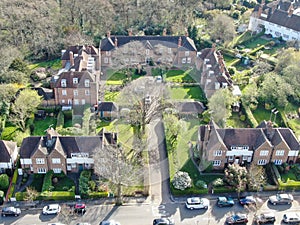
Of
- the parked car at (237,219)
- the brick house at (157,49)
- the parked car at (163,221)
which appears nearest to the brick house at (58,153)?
the parked car at (163,221)

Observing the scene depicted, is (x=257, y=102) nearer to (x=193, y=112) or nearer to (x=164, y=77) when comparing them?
(x=193, y=112)

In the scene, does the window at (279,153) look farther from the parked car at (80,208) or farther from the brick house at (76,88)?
the brick house at (76,88)

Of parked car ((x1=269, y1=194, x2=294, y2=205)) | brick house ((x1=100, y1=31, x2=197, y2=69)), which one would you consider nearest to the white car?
parked car ((x1=269, y1=194, x2=294, y2=205))

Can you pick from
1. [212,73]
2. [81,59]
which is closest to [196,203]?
[212,73]

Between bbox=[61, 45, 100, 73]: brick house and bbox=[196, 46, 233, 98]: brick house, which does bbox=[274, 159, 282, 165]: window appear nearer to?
bbox=[196, 46, 233, 98]: brick house

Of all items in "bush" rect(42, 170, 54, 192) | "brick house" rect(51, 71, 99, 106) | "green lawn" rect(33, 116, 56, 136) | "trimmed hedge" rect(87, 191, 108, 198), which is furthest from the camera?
"brick house" rect(51, 71, 99, 106)

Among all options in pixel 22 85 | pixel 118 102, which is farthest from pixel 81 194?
pixel 22 85
